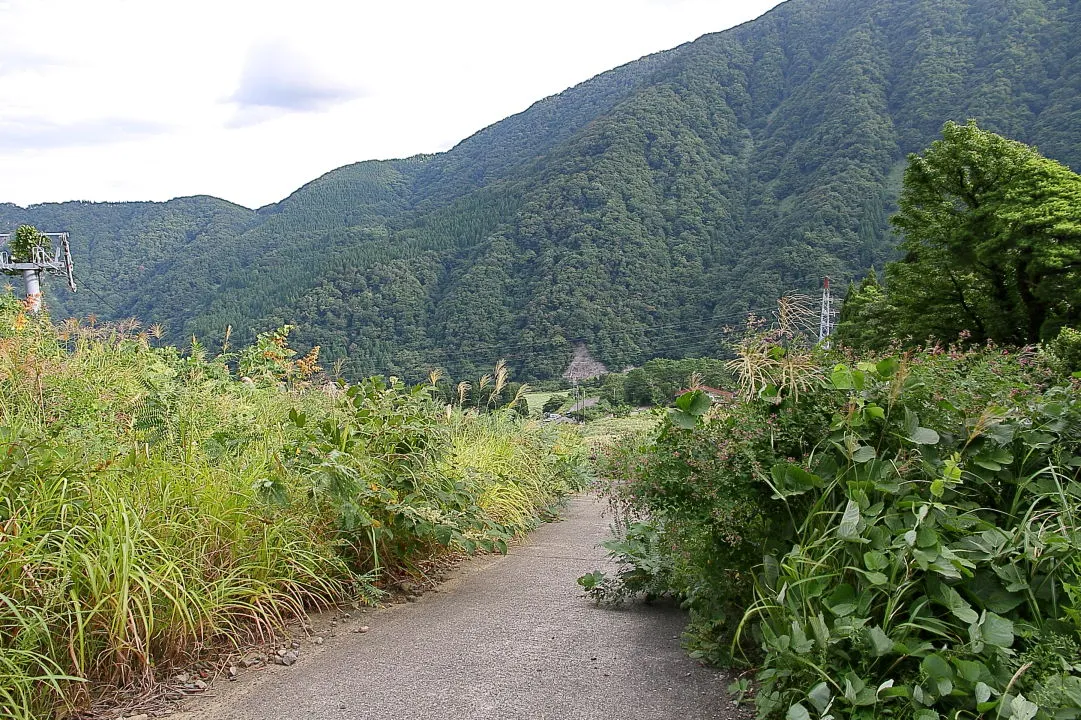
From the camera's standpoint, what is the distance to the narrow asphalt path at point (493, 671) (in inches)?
97.7

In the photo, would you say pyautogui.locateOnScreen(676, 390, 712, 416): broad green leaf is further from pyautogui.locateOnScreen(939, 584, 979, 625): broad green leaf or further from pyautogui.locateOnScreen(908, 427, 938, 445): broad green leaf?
pyautogui.locateOnScreen(939, 584, 979, 625): broad green leaf

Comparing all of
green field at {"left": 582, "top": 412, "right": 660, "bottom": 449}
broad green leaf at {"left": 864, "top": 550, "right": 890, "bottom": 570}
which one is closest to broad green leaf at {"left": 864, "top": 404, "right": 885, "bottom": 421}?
broad green leaf at {"left": 864, "top": 550, "right": 890, "bottom": 570}

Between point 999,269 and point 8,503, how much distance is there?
11.0 metres

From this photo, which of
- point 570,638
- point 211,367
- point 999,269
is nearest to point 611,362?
point 999,269

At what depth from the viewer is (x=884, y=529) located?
216cm

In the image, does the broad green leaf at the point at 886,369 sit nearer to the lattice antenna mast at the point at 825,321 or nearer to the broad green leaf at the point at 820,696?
the lattice antenna mast at the point at 825,321

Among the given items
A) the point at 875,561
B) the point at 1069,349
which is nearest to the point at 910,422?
the point at 875,561

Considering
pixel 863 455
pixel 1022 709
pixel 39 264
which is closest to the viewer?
pixel 1022 709

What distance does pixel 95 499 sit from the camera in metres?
2.82

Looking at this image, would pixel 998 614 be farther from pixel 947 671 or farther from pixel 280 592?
pixel 280 592

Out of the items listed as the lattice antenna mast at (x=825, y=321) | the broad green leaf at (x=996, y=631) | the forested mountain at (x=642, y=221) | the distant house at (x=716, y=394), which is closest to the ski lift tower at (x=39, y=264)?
the lattice antenna mast at (x=825, y=321)

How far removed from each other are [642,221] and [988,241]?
5208 centimetres

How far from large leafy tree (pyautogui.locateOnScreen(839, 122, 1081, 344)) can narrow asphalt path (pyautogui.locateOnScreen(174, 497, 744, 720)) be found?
692 cm

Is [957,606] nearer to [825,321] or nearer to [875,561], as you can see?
[875,561]
